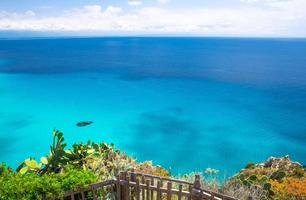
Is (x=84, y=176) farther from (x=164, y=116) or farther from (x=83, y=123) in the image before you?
(x=164, y=116)

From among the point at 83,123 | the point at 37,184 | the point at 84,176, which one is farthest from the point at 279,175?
the point at 83,123

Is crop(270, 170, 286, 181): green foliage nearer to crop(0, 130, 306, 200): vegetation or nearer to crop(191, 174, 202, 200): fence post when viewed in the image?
crop(0, 130, 306, 200): vegetation

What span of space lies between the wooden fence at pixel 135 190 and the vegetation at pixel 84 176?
10.4 inches

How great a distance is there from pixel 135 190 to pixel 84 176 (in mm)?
1035

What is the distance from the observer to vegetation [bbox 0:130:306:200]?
519cm

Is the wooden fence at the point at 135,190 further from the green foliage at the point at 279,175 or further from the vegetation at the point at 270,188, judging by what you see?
the green foliage at the point at 279,175

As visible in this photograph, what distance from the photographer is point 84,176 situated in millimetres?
5559

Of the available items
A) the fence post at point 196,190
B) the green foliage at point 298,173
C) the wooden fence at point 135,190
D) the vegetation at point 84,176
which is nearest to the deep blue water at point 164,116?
the green foliage at point 298,173

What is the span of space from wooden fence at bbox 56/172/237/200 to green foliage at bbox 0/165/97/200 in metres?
0.19

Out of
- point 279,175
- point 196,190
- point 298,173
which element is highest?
point 298,173

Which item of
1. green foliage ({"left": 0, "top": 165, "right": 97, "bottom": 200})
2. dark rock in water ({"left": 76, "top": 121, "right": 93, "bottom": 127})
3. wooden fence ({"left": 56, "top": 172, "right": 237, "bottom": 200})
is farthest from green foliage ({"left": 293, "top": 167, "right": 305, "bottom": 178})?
dark rock in water ({"left": 76, "top": 121, "right": 93, "bottom": 127})

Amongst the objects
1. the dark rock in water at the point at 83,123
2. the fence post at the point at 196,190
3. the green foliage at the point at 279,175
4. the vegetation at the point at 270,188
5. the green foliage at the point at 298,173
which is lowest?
the fence post at the point at 196,190

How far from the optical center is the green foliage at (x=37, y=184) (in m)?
5.03

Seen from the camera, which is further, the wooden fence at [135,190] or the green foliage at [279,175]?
the green foliage at [279,175]
